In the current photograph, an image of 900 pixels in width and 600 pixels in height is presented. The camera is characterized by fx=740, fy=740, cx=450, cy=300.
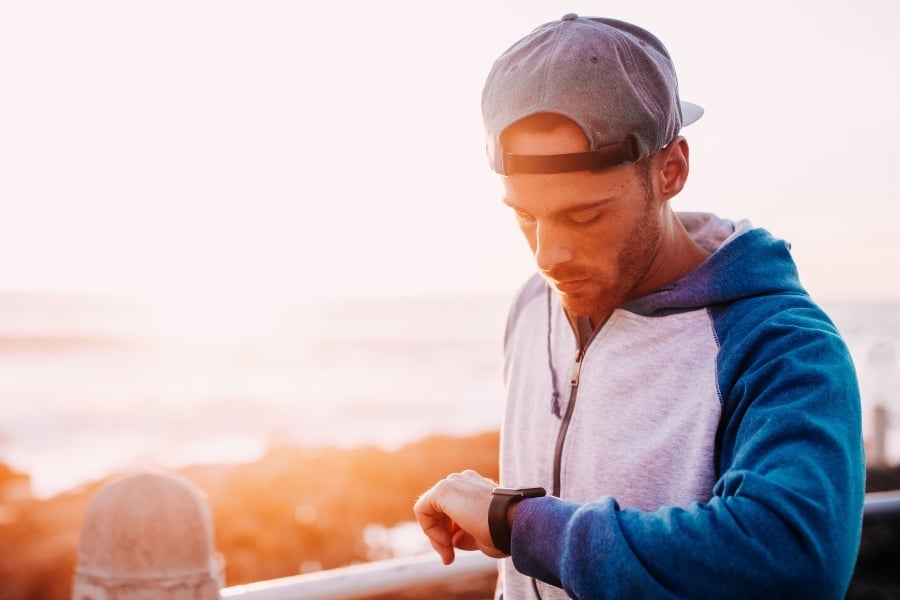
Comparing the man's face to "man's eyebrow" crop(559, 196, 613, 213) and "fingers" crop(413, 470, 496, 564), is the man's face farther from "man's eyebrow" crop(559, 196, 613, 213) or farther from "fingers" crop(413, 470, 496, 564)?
"fingers" crop(413, 470, 496, 564)

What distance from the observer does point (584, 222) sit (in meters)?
1.53

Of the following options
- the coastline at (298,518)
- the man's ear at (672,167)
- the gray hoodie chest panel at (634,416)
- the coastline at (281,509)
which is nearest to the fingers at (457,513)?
the gray hoodie chest panel at (634,416)

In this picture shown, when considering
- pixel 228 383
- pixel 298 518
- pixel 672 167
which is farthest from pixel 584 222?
pixel 228 383

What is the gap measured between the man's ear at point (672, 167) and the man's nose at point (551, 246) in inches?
9.7

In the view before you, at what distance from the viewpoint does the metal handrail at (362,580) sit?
5.93 feet

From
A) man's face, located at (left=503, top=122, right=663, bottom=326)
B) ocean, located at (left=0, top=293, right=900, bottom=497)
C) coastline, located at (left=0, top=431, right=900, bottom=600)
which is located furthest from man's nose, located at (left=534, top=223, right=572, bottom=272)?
ocean, located at (left=0, top=293, right=900, bottom=497)

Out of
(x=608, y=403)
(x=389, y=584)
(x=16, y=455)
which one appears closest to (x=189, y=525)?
(x=389, y=584)

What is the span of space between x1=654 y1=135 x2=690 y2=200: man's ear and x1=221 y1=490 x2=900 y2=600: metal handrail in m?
1.13

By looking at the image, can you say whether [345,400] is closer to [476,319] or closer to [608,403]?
[608,403]

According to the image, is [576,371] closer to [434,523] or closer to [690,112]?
[434,523]

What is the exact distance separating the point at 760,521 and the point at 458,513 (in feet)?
1.76

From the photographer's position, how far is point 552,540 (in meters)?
1.19

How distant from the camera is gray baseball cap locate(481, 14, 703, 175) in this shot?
1423 millimetres

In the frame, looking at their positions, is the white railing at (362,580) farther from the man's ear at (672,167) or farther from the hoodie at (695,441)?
the man's ear at (672,167)
